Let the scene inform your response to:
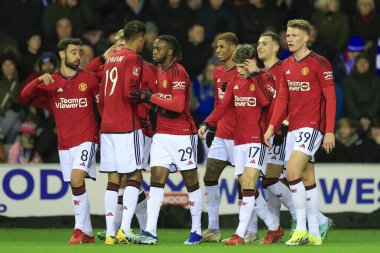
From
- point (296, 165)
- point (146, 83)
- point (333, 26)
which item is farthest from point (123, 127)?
point (333, 26)

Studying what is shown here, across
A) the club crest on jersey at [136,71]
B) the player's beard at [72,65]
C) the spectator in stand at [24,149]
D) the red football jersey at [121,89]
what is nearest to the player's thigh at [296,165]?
the red football jersey at [121,89]

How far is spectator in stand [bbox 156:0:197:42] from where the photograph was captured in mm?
21656

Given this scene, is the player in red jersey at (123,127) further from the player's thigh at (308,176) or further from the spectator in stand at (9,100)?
the spectator in stand at (9,100)

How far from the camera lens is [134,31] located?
14883 millimetres

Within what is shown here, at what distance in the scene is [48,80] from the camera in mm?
15141

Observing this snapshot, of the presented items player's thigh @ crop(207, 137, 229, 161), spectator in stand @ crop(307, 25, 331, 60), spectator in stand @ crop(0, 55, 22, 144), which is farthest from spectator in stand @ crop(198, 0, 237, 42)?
player's thigh @ crop(207, 137, 229, 161)

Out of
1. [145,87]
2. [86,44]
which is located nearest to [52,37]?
[86,44]

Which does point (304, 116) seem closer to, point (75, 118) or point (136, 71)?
point (136, 71)

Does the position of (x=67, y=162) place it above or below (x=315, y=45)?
below

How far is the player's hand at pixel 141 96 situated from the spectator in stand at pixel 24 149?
15.6ft

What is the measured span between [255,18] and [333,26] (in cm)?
132

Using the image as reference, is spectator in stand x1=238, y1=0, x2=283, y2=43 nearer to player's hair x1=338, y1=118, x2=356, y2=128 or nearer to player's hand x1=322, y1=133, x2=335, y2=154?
player's hair x1=338, y1=118, x2=356, y2=128

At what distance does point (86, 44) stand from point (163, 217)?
3740 mm

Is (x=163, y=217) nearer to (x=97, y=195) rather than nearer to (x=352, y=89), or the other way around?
(x=97, y=195)
